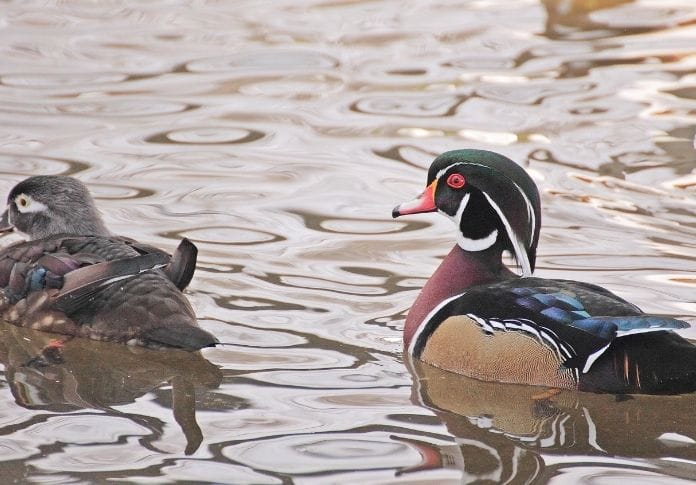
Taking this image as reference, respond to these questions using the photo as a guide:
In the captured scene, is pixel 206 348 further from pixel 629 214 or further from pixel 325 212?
pixel 629 214

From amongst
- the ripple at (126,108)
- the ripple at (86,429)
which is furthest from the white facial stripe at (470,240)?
the ripple at (126,108)

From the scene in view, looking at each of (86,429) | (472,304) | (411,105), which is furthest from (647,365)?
(411,105)

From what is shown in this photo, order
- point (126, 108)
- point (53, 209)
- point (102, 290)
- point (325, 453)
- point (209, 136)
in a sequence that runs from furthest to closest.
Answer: point (126, 108) → point (209, 136) → point (53, 209) → point (102, 290) → point (325, 453)

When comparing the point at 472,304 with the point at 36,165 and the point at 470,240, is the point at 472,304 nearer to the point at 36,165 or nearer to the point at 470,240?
the point at 470,240

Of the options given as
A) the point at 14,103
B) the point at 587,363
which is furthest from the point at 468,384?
the point at 14,103

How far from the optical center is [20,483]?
5.22 meters

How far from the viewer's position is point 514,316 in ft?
20.2

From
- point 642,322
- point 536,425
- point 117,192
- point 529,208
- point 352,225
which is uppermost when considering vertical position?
point 529,208

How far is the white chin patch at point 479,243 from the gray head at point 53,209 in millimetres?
2040

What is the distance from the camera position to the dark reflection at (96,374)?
6.05 metres

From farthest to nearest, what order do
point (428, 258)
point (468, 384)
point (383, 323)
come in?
point (428, 258)
point (383, 323)
point (468, 384)

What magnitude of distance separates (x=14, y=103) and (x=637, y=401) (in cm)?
661

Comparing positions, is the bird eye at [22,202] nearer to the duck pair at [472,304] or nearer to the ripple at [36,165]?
the duck pair at [472,304]

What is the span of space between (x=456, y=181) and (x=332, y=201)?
2.48 meters
